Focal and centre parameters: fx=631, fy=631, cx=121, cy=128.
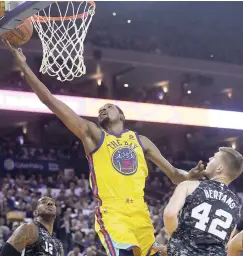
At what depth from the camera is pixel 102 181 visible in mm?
4055

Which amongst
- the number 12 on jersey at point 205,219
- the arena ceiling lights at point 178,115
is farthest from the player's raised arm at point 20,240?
the arena ceiling lights at point 178,115

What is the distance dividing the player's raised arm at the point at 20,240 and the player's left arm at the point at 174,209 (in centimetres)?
154

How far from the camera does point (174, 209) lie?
3088 mm

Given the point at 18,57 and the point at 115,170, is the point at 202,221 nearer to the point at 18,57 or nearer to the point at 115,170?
the point at 115,170

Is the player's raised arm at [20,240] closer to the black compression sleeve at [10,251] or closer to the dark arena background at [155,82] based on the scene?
the black compression sleeve at [10,251]

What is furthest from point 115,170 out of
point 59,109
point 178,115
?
point 178,115

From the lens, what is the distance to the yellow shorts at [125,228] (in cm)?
389

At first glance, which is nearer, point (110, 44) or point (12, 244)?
point (12, 244)

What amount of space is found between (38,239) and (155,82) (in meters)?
17.9

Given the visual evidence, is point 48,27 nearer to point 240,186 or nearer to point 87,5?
point 87,5

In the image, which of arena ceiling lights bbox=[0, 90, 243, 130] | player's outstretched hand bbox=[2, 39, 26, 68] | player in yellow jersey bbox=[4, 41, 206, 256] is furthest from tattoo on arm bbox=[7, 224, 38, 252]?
arena ceiling lights bbox=[0, 90, 243, 130]

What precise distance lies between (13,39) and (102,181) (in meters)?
1.39

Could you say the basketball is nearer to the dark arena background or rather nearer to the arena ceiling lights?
the arena ceiling lights

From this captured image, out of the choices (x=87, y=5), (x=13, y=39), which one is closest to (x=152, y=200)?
(x=87, y=5)
